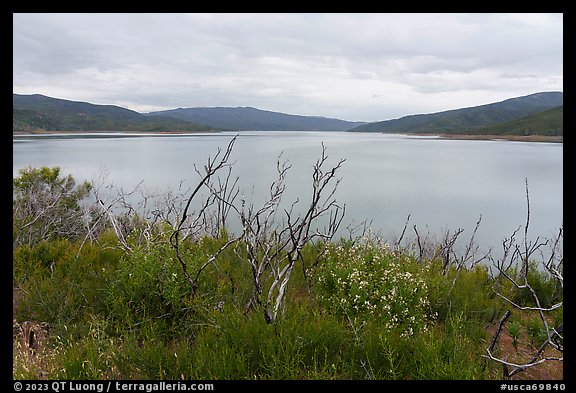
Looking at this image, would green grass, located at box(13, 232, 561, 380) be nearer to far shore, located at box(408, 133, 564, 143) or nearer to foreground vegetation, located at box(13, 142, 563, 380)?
foreground vegetation, located at box(13, 142, 563, 380)


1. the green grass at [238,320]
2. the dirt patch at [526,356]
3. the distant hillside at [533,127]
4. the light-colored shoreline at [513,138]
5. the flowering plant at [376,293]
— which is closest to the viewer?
the green grass at [238,320]

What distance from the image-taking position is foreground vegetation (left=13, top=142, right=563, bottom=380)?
315 centimetres

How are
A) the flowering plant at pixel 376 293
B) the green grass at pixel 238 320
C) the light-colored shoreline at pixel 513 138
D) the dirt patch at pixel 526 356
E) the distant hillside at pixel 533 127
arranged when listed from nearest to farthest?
1. the green grass at pixel 238 320
2. the dirt patch at pixel 526 356
3. the flowering plant at pixel 376 293
4. the light-colored shoreline at pixel 513 138
5. the distant hillside at pixel 533 127

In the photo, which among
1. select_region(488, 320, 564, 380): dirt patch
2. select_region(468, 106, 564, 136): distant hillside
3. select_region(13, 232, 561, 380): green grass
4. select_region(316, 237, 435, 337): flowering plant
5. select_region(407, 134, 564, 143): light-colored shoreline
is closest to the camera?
select_region(13, 232, 561, 380): green grass

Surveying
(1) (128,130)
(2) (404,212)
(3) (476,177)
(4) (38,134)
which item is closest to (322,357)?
(2) (404,212)

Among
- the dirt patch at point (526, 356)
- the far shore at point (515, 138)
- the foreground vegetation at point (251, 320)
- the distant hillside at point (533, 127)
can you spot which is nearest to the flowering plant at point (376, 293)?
the foreground vegetation at point (251, 320)

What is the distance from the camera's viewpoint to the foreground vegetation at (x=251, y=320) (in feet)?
10.3

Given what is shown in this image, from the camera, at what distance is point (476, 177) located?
4925 centimetres

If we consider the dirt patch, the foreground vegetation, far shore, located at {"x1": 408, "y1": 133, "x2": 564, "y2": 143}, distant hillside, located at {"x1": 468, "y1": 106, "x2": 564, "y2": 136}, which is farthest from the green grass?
distant hillside, located at {"x1": 468, "y1": 106, "x2": 564, "y2": 136}

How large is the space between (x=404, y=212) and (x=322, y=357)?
1024 inches

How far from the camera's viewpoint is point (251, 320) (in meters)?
3.67

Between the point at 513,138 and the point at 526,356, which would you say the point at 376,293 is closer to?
the point at 526,356

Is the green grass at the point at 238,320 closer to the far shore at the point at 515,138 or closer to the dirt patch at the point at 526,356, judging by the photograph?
the dirt patch at the point at 526,356

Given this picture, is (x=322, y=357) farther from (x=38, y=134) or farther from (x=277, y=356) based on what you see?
(x=38, y=134)
